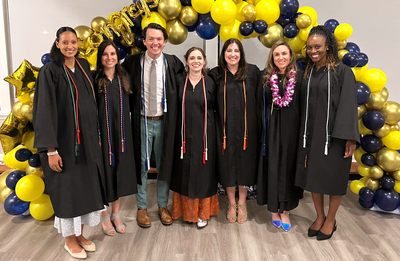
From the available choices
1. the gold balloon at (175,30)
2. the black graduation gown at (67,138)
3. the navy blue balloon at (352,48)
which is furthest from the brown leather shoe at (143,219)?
the navy blue balloon at (352,48)

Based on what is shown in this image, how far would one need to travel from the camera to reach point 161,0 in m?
2.72

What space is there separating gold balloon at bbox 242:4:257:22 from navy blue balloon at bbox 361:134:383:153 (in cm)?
162

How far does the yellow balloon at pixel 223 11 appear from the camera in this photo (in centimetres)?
259

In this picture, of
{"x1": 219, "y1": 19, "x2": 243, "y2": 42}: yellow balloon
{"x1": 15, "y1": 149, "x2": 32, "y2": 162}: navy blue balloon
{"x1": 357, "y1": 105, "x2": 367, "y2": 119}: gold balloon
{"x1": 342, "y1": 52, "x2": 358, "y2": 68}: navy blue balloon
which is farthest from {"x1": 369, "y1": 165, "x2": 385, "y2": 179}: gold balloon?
{"x1": 15, "y1": 149, "x2": 32, "y2": 162}: navy blue balloon

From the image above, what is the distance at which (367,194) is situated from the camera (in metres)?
2.97

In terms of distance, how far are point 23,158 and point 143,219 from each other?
120 centimetres

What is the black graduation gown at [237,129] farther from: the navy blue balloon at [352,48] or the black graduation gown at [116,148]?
the navy blue balloon at [352,48]

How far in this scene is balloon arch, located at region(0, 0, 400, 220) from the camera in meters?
2.64

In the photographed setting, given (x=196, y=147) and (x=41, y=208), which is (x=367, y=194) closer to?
(x=196, y=147)

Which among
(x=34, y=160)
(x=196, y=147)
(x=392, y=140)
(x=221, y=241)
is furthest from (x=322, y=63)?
(x=34, y=160)

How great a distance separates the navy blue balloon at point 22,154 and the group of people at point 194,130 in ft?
2.14

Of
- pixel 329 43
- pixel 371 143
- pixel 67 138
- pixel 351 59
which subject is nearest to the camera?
pixel 67 138

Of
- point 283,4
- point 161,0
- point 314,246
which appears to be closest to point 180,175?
point 314,246

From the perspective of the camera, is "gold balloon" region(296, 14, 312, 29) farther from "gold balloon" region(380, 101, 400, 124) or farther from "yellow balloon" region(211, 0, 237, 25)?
"gold balloon" region(380, 101, 400, 124)
